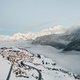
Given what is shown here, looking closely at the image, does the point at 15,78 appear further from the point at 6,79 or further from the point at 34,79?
the point at 34,79

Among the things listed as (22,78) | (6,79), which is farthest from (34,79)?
(6,79)

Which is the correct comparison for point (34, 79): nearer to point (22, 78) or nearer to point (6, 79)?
point (22, 78)

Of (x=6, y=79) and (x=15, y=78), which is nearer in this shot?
(x=6, y=79)

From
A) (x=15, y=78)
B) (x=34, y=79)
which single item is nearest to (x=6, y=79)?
(x=15, y=78)

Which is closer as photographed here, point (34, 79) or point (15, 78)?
point (15, 78)

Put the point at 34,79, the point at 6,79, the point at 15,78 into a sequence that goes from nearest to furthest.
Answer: the point at 6,79 < the point at 15,78 < the point at 34,79

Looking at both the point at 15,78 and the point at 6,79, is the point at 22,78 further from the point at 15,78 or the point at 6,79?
the point at 6,79

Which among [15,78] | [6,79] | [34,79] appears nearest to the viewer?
[6,79]

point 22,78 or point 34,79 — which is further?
point 34,79
